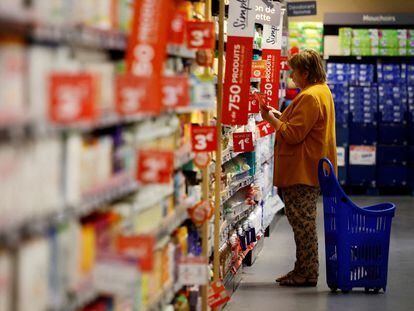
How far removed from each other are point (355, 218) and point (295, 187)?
60 cm

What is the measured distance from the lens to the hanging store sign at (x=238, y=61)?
6.86 meters

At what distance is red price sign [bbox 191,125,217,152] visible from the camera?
5.34 m

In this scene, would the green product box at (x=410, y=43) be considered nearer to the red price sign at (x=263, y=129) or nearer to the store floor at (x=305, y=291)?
the store floor at (x=305, y=291)

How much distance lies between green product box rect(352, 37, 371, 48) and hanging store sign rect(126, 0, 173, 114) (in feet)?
40.9

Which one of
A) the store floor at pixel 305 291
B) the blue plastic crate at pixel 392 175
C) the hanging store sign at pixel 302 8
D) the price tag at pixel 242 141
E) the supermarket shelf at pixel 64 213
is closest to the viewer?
the supermarket shelf at pixel 64 213

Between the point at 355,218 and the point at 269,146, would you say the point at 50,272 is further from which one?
the point at 269,146

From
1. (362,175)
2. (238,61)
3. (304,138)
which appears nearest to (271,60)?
(304,138)

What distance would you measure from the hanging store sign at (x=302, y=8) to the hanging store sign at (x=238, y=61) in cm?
693

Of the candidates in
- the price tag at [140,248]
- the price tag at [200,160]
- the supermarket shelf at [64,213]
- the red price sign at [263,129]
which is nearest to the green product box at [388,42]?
the red price sign at [263,129]

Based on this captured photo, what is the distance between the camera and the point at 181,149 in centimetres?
519

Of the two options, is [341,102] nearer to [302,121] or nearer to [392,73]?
[392,73]

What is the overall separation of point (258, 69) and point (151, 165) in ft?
16.1

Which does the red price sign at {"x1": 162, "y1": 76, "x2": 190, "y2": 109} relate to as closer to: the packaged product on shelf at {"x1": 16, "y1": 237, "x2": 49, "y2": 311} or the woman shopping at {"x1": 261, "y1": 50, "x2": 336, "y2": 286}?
the packaged product on shelf at {"x1": 16, "y1": 237, "x2": 49, "y2": 311}

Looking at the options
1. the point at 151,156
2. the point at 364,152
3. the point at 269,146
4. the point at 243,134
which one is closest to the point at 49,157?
the point at 151,156
